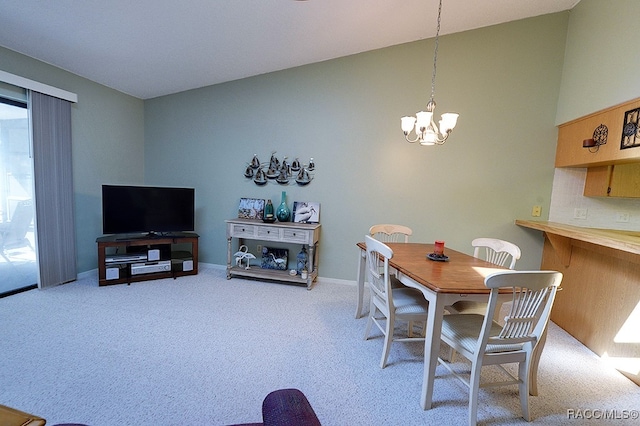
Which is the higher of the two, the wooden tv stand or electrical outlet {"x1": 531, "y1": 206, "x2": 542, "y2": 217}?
electrical outlet {"x1": 531, "y1": 206, "x2": 542, "y2": 217}

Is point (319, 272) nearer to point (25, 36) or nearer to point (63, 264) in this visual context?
point (63, 264)

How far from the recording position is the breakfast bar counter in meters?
2.00

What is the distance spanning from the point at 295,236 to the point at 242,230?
0.73 m

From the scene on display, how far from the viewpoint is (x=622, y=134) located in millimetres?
2199

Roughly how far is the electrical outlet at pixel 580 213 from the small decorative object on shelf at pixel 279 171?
2991 millimetres

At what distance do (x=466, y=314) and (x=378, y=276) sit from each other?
64 centimetres

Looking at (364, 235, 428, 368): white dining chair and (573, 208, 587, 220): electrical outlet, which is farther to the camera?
(573, 208, 587, 220): electrical outlet

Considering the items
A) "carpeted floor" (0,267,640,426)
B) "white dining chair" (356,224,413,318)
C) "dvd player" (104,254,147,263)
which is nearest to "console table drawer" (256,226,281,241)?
"carpeted floor" (0,267,640,426)

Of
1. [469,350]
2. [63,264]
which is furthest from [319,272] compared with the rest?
[63,264]

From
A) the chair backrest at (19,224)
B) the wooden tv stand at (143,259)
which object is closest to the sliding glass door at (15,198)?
the chair backrest at (19,224)

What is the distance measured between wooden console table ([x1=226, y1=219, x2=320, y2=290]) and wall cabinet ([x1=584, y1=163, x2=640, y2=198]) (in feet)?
9.67

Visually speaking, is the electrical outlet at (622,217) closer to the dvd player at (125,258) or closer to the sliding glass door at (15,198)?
the dvd player at (125,258)

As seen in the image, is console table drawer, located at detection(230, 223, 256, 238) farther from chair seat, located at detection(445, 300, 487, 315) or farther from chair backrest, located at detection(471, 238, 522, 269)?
chair backrest, located at detection(471, 238, 522, 269)

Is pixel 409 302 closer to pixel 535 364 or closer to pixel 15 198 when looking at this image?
pixel 535 364
